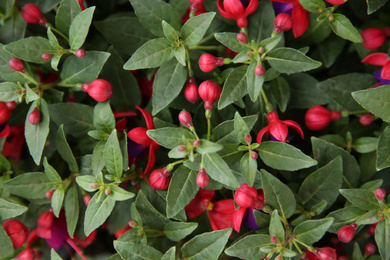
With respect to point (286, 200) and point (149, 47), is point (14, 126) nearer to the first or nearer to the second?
point (149, 47)

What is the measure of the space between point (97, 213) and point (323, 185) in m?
0.54

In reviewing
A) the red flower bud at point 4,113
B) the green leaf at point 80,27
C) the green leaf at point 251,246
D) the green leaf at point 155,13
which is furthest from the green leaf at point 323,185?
the red flower bud at point 4,113

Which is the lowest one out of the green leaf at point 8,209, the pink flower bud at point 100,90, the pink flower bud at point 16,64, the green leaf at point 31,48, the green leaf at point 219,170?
the green leaf at point 8,209

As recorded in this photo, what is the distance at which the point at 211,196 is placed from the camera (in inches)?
40.7

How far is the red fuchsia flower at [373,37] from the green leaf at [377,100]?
198mm

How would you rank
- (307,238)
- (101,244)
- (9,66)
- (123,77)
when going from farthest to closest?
(101,244), (123,77), (9,66), (307,238)

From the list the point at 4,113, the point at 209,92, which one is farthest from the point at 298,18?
the point at 4,113

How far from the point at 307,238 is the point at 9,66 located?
82 centimetres

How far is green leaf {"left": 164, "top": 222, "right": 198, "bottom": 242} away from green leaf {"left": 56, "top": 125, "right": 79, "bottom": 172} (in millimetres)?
281

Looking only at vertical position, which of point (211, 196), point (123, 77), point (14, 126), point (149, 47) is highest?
point (149, 47)

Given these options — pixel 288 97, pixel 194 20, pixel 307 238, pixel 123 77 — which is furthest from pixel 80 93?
pixel 307 238

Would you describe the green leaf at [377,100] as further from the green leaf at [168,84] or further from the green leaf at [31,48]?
the green leaf at [31,48]

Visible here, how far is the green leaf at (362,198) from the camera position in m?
0.88

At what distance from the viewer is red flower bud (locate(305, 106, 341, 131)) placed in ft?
3.37
